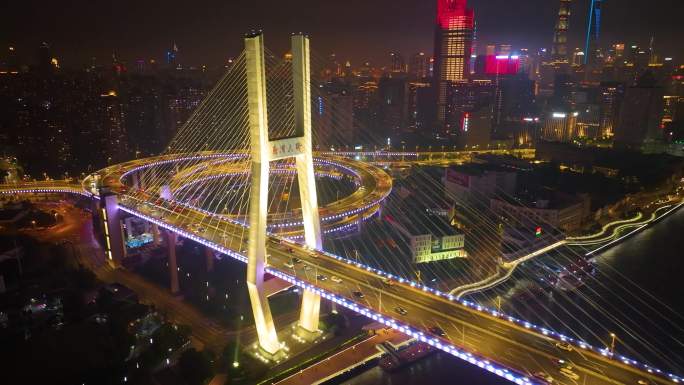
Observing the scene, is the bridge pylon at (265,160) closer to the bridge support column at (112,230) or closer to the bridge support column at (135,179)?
the bridge support column at (112,230)

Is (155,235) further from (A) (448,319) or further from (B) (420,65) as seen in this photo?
(B) (420,65)

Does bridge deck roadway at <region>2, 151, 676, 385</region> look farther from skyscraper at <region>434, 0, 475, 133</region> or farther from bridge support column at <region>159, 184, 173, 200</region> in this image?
skyscraper at <region>434, 0, 475, 133</region>

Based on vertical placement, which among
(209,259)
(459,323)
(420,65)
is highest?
(420,65)

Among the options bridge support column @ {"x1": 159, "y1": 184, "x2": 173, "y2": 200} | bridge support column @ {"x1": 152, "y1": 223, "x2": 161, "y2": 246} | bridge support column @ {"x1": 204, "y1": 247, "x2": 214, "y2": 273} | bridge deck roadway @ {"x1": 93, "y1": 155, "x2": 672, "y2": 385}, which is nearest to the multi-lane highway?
bridge deck roadway @ {"x1": 93, "y1": 155, "x2": 672, "y2": 385}

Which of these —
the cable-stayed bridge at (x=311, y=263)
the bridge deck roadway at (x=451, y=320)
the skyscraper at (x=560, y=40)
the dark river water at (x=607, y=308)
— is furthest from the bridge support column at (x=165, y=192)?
the skyscraper at (x=560, y=40)

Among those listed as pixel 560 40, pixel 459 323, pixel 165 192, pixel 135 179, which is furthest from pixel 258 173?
pixel 560 40

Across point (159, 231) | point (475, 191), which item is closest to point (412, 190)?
point (475, 191)

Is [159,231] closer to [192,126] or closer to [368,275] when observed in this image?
[368,275]
